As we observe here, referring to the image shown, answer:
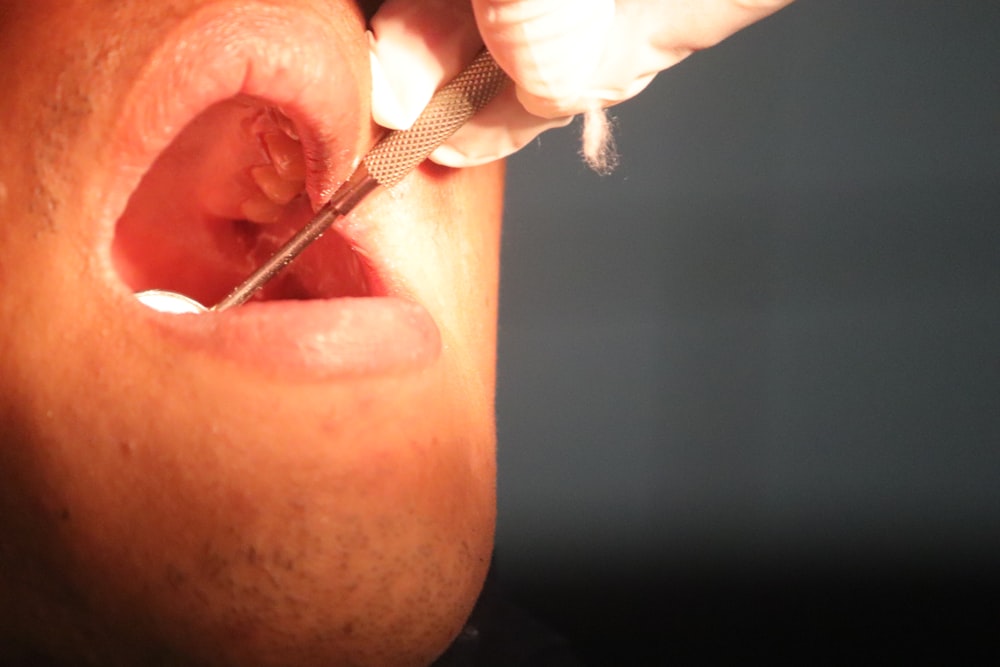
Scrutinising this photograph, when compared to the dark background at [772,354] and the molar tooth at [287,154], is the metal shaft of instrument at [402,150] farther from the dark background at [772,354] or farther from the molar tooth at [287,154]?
the dark background at [772,354]

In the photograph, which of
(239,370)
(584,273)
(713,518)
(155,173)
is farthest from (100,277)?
(713,518)

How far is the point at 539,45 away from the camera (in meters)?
0.53

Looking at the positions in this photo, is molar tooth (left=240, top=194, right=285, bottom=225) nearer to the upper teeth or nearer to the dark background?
the upper teeth

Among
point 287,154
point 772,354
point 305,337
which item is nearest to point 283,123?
point 287,154

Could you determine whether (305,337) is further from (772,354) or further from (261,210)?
(772,354)

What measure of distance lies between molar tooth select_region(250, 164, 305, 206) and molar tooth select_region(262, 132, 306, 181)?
0.5 inches

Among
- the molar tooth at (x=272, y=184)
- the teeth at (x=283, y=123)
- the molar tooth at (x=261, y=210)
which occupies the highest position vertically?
the teeth at (x=283, y=123)

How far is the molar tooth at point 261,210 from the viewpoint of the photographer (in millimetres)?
655

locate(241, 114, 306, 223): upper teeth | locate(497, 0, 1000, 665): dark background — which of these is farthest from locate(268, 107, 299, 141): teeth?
locate(497, 0, 1000, 665): dark background

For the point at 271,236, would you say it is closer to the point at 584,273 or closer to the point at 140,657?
the point at 140,657

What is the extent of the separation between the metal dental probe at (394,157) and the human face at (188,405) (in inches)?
0.7

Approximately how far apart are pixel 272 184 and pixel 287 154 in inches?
1.5

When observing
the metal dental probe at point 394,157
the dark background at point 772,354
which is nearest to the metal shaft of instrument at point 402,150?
the metal dental probe at point 394,157

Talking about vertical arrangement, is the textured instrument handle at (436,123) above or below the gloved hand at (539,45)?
below
